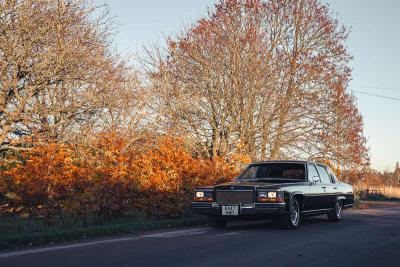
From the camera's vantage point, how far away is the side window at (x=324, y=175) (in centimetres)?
1446

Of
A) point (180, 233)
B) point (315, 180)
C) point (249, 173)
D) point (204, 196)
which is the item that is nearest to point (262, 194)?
point (204, 196)

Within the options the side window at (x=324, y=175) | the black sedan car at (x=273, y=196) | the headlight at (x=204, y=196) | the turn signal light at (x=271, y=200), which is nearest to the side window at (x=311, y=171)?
the black sedan car at (x=273, y=196)

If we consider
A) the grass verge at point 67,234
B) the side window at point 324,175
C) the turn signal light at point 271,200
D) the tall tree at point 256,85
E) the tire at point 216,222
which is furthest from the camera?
the tall tree at point 256,85

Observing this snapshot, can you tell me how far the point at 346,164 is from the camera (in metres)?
24.9

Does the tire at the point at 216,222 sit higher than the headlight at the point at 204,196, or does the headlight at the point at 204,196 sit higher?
the headlight at the point at 204,196

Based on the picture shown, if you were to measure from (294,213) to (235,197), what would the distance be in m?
1.59

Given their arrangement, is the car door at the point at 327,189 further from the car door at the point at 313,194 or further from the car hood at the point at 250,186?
the car hood at the point at 250,186

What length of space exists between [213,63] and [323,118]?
591cm

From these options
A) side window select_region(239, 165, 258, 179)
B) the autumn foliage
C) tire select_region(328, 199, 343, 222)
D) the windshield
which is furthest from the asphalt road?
tire select_region(328, 199, 343, 222)

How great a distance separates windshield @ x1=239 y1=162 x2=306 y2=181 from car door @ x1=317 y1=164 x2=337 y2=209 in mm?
1012

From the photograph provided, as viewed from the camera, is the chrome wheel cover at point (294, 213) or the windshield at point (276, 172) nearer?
the chrome wheel cover at point (294, 213)

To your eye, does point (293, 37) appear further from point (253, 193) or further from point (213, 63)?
point (253, 193)

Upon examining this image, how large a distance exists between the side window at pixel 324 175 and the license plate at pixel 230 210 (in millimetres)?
3750

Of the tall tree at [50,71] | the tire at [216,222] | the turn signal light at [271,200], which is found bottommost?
the tire at [216,222]
